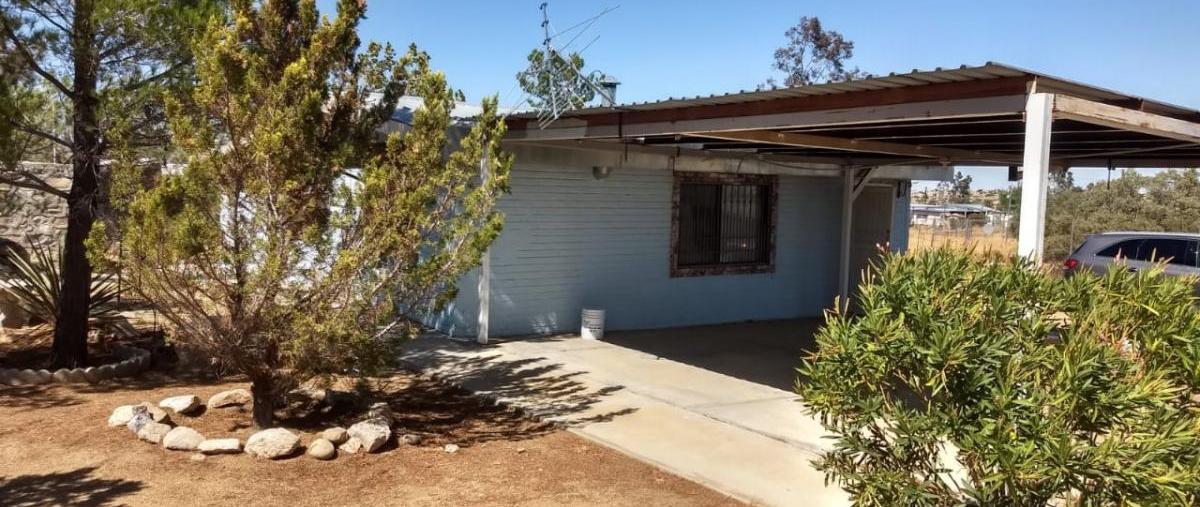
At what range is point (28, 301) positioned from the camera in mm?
8953

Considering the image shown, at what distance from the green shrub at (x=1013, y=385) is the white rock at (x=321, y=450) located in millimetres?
3267

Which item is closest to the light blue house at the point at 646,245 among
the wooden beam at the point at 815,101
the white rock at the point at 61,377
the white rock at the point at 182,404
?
the wooden beam at the point at 815,101

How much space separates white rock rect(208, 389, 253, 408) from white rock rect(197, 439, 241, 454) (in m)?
1.21

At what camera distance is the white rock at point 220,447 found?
18.0 ft

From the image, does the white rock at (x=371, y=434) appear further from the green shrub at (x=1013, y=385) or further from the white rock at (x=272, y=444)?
the green shrub at (x=1013, y=385)

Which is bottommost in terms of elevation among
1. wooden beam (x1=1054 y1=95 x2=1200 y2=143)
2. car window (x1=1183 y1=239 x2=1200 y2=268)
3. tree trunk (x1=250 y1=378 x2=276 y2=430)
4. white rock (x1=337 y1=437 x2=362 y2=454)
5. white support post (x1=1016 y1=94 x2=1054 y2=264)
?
white rock (x1=337 y1=437 x2=362 y2=454)

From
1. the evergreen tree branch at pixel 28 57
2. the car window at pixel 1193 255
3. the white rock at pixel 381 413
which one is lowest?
the white rock at pixel 381 413

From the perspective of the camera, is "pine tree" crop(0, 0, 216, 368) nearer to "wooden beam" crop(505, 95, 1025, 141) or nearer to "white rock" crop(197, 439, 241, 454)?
"white rock" crop(197, 439, 241, 454)

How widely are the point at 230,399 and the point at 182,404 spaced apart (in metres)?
0.39

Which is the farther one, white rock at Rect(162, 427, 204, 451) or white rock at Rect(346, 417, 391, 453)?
white rock at Rect(346, 417, 391, 453)

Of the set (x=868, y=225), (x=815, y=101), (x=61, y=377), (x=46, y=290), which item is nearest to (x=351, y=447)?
(x=61, y=377)

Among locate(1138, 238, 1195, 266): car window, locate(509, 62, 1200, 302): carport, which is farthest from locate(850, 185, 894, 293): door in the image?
locate(1138, 238, 1195, 266): car window

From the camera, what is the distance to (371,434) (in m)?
5.72

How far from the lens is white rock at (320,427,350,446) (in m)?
5.73
